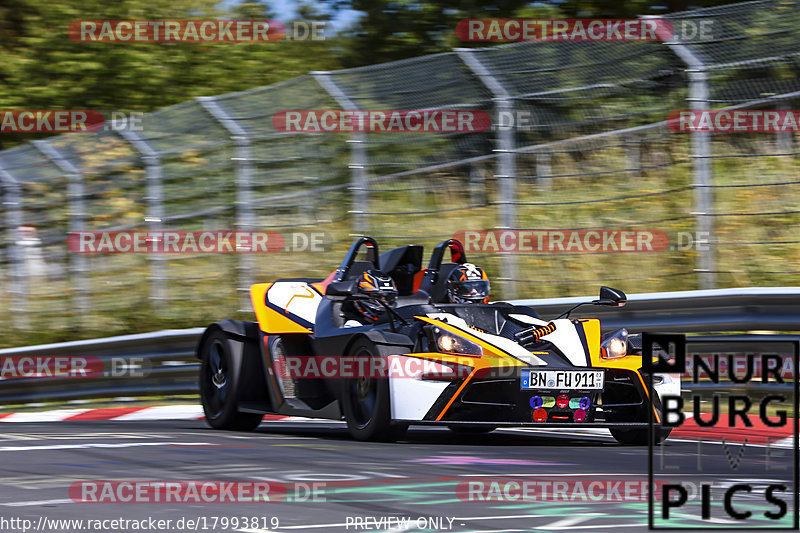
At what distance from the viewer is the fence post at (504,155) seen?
1223 cm

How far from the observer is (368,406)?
8484mm

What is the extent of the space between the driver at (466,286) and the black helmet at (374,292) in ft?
1.36

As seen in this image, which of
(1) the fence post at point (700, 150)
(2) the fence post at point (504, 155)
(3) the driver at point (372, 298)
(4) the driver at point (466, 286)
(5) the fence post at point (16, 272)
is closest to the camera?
(3) the driver at point (372, 298)

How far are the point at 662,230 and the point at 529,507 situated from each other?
9868 millimetres

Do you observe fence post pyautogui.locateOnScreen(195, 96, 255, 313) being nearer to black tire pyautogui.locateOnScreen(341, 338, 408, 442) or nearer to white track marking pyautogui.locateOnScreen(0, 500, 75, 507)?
black tire pyautogui.locateOnScreen(341, 338, 408, 442)

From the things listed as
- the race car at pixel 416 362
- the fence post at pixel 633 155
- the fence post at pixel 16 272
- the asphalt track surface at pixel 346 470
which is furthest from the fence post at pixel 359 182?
the fence post at pixel 16 272

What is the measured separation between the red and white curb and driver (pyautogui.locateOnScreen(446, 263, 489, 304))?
2.80 metres

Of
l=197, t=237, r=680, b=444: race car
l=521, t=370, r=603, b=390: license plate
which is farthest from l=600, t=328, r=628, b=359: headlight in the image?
l=521, t=370, r=603, b=390: license plate

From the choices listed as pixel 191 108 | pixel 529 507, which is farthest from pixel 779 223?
pixel 529 507

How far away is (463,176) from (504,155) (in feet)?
8.40

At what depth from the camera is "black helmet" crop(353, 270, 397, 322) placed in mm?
9250

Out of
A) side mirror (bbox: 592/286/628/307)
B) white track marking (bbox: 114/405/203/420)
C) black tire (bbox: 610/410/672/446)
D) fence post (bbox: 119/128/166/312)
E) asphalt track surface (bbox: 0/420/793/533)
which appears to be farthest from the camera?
fence post (bbox: 119/128/166/312)

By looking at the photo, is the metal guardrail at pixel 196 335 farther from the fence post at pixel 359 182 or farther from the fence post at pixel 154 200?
the fence post at pixel 359 182

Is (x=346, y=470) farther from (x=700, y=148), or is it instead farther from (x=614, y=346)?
(x=700, y=148)
